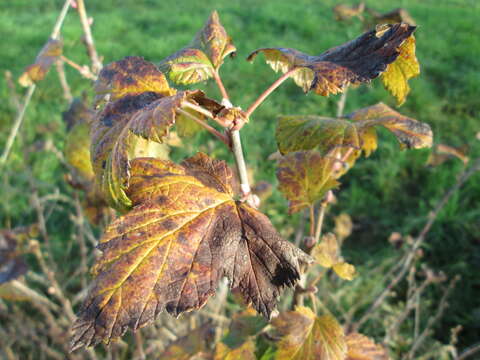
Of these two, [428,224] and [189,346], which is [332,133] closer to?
[189,346]

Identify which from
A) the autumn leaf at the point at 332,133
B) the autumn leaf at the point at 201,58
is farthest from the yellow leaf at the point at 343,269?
the autumn leaf at the point at 201,58

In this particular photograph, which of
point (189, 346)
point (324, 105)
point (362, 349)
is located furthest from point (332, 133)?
point (324, 105)

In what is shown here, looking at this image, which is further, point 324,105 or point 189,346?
point 324,105

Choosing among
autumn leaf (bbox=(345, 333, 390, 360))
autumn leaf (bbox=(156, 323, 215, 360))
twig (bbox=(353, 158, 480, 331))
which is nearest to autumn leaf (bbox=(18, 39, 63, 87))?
autumn leaf (bbox=(156, 323, 215, 360))

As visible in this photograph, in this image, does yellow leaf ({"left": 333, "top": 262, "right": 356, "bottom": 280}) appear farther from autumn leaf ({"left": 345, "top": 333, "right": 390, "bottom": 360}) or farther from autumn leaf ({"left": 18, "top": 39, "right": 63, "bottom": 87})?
autumn leaf ({"left": 18, "top": 39, "right": 63, "bottom": 87})

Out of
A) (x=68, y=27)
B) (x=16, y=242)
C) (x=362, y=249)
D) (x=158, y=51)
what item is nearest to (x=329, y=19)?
(x=158, y=51)
